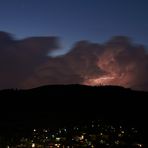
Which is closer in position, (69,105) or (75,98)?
(69,105)

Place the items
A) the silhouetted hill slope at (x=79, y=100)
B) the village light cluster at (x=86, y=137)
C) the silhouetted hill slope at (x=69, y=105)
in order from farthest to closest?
the silhouetted hill slope at (x=79, y=100), the silhouetted hill slope at (x=69, y=105), the village light cluster at (x=86, y=137)

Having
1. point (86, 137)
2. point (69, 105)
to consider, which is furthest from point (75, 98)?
point (86, 137)

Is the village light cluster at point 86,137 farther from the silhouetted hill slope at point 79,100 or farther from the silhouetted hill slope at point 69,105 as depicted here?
the silhouetted hill slope at point 79,100

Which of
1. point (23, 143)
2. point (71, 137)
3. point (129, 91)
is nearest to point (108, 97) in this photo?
point (129, 91)

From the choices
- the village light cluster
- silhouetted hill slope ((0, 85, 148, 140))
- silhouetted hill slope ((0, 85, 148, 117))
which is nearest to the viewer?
the village light cluster

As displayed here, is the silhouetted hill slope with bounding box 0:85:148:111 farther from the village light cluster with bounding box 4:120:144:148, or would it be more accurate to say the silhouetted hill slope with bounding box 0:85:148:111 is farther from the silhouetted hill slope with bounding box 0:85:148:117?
the village light cluster with bounding box 4:120:144:148

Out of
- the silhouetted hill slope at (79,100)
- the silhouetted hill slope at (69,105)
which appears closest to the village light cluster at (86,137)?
the silhouetted hill slope at (69,105)

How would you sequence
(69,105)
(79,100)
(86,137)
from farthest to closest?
1. (79,100)
2. (69,105)
3. (86,137)

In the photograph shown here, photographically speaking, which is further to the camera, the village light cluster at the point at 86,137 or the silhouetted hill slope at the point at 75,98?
the silhouetted hill slope at the point at 75,98

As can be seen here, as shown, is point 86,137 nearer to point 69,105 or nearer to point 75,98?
point 69,105

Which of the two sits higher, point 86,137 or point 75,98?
point 75,98

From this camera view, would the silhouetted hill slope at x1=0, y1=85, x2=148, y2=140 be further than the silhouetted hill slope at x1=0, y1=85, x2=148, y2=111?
No

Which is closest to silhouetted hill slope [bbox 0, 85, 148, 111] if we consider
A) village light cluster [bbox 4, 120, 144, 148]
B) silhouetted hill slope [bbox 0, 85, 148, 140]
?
silhouetted hill slope [bbox 0, 85, 148, 140]

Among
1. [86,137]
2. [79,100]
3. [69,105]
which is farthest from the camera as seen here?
[79,100]
